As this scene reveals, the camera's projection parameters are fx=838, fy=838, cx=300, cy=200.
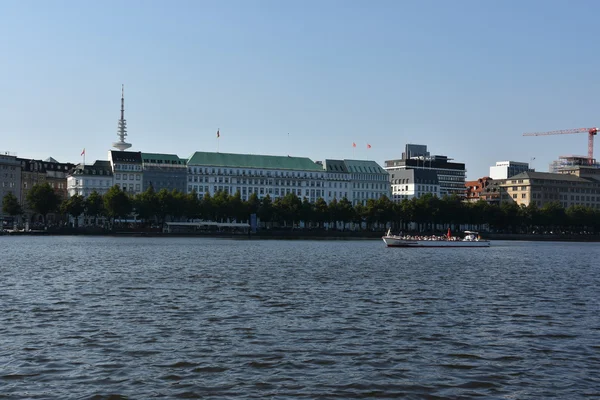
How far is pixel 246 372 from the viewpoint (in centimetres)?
2255

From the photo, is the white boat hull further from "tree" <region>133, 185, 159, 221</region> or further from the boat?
"tree" <region>133, 185, 159, 221</region>

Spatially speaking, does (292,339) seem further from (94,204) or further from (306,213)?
(306,213)

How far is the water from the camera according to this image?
21109mm

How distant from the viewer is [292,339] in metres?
27.6

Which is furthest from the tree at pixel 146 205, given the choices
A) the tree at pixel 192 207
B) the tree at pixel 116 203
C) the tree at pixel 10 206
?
the tree at pixel 10 206

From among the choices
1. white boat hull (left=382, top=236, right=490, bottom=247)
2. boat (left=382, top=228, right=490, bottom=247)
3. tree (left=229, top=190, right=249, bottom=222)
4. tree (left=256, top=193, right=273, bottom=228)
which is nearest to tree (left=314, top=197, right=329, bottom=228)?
tree (left=256, top=193, right=273, bottom=228)

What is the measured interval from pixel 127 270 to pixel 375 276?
17.6 metres

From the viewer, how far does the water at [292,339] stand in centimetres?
2111

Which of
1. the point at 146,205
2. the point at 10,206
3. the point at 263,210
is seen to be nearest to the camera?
the point at 146,205

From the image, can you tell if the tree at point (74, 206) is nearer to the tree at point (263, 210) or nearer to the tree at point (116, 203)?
the tree at point (116, 203)

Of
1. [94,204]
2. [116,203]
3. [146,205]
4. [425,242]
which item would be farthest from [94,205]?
[425,242]

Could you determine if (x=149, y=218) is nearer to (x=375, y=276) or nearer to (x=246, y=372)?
(x=375, y=276)

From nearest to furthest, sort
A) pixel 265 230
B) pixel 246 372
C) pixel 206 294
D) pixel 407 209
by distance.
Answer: pixel 246 372
pixel 206 294
pixel 265 230
pixel 407 209

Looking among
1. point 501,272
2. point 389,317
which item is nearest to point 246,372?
point 389,317
